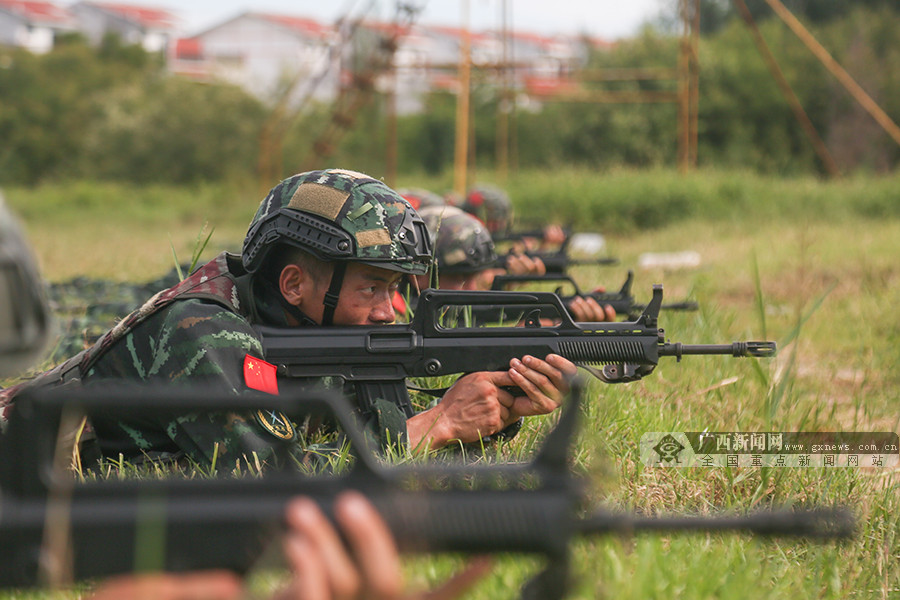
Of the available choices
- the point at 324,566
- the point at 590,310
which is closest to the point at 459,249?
the point at 590,310

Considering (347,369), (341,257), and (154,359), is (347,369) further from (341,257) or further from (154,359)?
(154,359)

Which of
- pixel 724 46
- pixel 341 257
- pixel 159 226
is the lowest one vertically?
pixel 159 226

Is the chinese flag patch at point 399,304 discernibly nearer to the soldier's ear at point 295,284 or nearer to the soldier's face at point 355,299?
the soldier's face at point 355,299

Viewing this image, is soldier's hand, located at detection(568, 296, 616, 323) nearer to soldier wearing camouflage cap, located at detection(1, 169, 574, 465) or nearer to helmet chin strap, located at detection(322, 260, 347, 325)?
soldier wearing camouflage cap, located at detection(1, 169, 574, 465)

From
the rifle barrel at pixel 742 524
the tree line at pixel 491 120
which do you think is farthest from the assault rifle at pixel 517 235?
the tree line at pixel 491 120

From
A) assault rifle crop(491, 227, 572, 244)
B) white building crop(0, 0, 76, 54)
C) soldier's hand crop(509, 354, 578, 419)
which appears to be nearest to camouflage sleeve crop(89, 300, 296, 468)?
soldier's hand crop(509, 354, 578, 419)

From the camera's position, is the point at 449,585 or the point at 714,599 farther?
the point at 714,599

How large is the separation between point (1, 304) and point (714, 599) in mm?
1734

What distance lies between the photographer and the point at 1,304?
1585 millimetres

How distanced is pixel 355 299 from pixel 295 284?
233mm

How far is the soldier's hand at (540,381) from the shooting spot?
3666mm

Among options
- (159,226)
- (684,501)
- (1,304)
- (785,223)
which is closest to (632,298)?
(684,501)

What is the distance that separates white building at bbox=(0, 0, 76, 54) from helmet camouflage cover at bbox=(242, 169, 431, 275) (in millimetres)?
72834

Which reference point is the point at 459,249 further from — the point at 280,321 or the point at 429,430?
the point at 429,430
